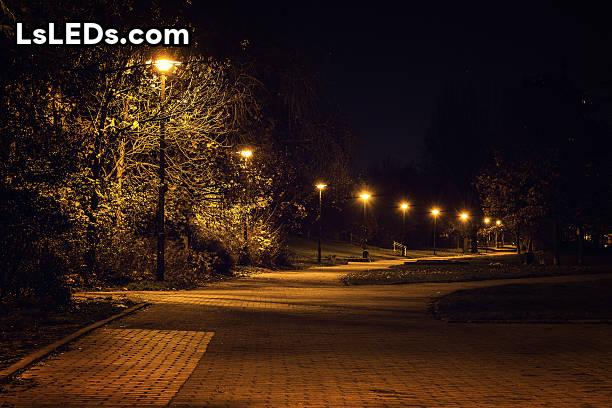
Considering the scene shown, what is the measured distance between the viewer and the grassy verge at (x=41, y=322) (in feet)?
40.2

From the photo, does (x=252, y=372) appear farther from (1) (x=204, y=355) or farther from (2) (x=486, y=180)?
(2) (x=486, y=180)

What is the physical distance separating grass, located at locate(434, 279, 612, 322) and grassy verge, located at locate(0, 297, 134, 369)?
7.53 meters

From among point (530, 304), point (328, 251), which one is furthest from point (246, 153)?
point (328, 251)

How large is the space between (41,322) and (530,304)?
12352mm

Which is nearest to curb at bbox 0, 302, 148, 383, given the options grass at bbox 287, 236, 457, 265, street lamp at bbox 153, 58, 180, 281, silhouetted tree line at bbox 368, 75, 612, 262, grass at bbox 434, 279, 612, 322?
grass at bbox 434, 279, 612, 322

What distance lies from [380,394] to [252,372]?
212 centimetres

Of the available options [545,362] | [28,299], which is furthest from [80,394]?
[28,299]

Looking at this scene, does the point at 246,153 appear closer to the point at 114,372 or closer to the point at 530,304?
the point at 530,304

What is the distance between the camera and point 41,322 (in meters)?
15.4

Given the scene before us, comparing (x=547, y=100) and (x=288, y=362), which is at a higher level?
(x=547, y=100)

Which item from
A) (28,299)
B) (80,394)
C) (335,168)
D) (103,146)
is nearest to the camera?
(80,394)

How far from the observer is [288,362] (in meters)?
11.6

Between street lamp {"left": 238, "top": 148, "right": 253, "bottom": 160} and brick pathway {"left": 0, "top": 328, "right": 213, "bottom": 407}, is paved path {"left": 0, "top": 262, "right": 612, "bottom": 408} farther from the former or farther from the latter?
street lamp {"left": 238, "top": 148, "right": 253, "bottom": 160}

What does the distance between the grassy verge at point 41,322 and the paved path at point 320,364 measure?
1.89 ft
